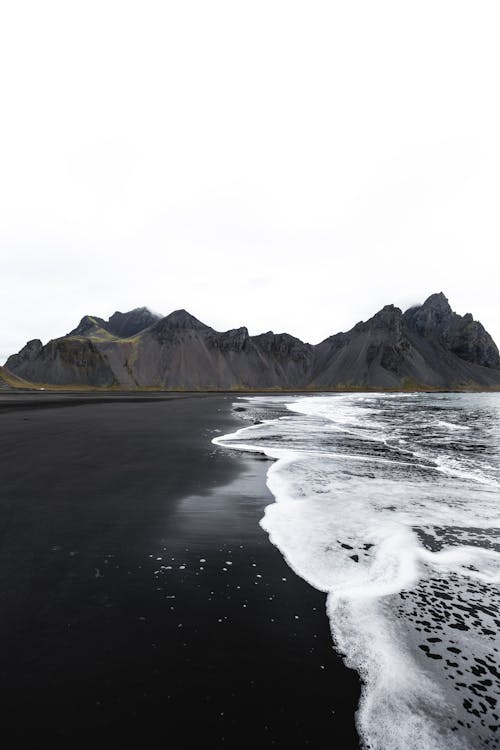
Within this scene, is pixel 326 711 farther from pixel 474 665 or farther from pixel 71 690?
pixel 71 690

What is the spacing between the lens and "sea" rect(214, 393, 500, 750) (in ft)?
12.2

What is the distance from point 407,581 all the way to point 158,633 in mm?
4275

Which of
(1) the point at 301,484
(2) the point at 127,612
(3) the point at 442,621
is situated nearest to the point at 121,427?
(1) the point at 301,484

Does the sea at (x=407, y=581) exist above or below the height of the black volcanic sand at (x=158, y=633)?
below

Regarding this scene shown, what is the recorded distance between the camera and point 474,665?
4387 millimetres

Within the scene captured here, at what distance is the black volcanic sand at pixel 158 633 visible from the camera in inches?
136

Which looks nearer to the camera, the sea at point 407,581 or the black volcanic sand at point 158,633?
the black volcanic sand at point 158,633

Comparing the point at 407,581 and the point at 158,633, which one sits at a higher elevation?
the point at 158,633

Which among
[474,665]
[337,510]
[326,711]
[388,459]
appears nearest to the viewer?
[326,711]

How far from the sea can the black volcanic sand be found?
40 cm

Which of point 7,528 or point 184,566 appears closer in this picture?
point 184,566

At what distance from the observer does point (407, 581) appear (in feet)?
20.9

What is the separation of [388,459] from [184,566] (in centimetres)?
1324

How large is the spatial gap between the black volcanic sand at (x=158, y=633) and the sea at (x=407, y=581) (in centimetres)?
40
